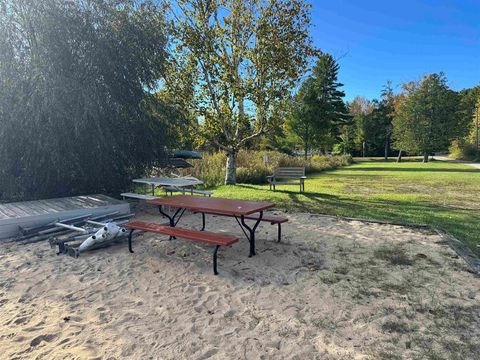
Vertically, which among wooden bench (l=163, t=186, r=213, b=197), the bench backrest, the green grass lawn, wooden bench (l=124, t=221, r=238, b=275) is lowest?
the green grass lawn

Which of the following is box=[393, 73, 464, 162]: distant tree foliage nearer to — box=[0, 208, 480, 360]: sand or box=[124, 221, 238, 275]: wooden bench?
box=[0, 208, 480, 360]: sand

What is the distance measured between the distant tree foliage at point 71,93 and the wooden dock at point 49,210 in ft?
2.90

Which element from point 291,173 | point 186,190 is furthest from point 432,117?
point 186,190

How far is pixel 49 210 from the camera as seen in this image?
640 centimetres

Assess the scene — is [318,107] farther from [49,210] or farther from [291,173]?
[49,210]

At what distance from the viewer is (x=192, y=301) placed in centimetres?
346

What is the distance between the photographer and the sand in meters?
2.68

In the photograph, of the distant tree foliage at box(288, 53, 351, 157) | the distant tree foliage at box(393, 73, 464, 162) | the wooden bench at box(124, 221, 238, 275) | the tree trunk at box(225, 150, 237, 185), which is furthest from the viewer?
the distant tree foliage at box(393, 73, 464, 162)

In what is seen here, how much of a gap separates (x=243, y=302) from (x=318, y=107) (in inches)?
1107

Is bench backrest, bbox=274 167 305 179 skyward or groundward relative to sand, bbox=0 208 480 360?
skyward

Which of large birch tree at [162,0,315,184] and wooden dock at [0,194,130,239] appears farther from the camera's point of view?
large birch tree at [162,0,315,184]

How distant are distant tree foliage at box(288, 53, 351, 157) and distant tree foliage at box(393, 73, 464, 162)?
6986 millimetres

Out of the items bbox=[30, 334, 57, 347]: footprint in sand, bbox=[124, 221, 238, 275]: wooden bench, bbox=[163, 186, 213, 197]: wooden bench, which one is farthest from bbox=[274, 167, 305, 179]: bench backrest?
bbox=[30, 334, 57, 347]: footprint in sand

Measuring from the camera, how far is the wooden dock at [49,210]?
586 cm
